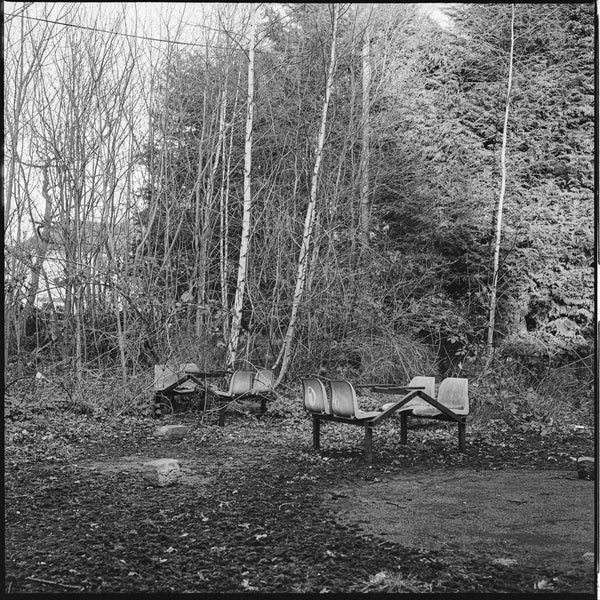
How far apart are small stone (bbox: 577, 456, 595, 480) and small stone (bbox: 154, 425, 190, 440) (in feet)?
10.1

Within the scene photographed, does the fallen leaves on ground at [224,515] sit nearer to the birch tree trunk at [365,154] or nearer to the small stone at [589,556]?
the small stone at [589,556]

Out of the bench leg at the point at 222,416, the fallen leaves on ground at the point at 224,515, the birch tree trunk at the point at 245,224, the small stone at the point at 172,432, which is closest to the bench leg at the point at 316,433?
the fallen leaves on ground at the point at 224,515

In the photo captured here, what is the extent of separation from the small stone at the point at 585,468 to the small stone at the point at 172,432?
10.1 ft

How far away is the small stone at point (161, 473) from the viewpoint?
398 cm

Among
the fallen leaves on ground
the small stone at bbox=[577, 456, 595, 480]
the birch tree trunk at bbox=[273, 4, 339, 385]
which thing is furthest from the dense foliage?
the small stone at bbox=[577, 456, 595, 480]

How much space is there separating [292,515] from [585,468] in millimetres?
2116

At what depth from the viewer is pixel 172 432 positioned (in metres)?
5.65

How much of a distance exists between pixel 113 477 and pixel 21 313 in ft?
11.9

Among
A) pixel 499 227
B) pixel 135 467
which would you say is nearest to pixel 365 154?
pixel 499 227

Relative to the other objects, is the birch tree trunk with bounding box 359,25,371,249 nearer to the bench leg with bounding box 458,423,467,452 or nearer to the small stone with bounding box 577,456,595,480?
the bench leg with bounding box 458,423,467,452

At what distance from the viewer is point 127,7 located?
7477 millimetres

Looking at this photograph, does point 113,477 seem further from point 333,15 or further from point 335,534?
point 333,15

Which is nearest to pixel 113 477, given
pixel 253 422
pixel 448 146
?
pixel 253 422

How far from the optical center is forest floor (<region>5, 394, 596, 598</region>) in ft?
8.30
